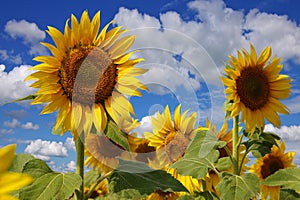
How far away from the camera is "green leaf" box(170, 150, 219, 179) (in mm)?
3635

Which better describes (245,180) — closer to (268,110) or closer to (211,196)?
(211,196)

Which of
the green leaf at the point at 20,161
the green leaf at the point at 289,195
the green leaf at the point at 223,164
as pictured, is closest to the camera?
the green leaf at the point at 20,161

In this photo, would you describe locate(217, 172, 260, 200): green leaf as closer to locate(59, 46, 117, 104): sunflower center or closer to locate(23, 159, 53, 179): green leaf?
locate(59, 46, 117, 104): sunflower center

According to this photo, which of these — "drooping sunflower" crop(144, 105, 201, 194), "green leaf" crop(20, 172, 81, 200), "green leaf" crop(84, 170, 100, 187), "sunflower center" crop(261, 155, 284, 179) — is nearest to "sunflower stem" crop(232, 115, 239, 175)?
"drooping sunflower" crop(144, 105, 201, 194)

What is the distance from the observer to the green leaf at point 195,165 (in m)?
3.63

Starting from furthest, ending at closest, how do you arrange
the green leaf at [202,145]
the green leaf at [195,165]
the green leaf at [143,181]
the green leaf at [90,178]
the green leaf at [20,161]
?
the green leaf at [202,145]
the green leaf at [195,165]
the green leaf at [90,178]
the green leaf at [20,161]
the green leaf at [143,181]

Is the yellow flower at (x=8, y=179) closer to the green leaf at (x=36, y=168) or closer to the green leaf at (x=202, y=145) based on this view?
the green leaf at (x=36, y=168)

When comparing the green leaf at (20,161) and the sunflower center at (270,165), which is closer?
the green leaf at (20,161)

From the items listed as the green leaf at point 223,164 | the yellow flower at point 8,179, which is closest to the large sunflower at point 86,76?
the green leaf at point 223,164

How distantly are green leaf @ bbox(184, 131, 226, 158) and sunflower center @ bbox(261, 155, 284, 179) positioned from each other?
2.10 m

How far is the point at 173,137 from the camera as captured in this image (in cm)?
464

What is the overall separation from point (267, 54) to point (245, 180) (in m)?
1.70

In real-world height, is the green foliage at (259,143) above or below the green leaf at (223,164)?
above

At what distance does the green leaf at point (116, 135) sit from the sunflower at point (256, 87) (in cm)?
201
